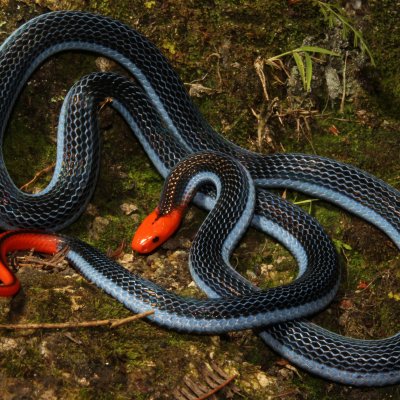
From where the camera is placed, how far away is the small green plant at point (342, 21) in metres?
9.41

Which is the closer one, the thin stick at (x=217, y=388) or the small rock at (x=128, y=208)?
the thin stick at (x=217, y=388)

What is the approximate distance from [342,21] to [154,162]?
12.0 feet

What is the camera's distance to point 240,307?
6.49 meters

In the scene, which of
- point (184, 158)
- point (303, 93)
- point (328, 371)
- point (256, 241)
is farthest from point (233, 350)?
point (303, 93)

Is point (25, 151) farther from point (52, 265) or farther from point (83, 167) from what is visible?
point (52, 265)

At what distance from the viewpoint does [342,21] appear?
31.1 ft

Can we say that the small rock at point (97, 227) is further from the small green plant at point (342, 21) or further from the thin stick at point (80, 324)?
the small green plant at point (342, 21)

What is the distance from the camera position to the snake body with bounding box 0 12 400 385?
7230 millimetres

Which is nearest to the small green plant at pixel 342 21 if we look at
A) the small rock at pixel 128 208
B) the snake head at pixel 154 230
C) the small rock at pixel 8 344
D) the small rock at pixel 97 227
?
the snake head at pixel 154 230

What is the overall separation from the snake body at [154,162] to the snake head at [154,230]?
57cm

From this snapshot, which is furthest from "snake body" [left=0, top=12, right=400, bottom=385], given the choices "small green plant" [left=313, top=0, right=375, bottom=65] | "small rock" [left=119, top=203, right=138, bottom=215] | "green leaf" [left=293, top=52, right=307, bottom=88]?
"small green plant" [left=313, top=0, right=375, bottom=65]

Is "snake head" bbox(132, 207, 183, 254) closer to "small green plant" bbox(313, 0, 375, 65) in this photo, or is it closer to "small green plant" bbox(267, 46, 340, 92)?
"small green plant" bbox(267, 46, 340, 92)

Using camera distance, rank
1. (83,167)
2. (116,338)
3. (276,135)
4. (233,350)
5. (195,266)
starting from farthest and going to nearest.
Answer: (276,135), (83,167), (195,266), (233,350), (116,338)

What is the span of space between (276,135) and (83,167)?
2.88 meters
